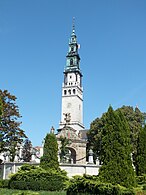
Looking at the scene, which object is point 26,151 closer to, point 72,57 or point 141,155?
point 141,155

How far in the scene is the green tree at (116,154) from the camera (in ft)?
43.8

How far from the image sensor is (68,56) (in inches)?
2857

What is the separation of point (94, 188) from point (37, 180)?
23.6ft

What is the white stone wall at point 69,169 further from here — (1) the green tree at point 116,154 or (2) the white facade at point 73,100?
(2) the white facade at point 73,100

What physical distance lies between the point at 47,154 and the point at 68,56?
52.6m

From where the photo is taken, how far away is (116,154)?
45.4ft

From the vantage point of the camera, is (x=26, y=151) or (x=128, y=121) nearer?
(x=128, y=121)

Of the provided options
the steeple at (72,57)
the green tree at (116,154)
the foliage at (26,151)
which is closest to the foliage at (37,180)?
the green tree at (116,154)

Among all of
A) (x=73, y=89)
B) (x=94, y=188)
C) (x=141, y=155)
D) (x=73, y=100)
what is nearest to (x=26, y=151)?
(x=141, y=155)

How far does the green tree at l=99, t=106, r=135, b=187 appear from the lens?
43.8 ft

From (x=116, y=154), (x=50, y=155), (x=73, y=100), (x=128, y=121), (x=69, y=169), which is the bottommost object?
(x=69, y=169)

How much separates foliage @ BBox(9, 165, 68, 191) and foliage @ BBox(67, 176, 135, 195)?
18.1ft

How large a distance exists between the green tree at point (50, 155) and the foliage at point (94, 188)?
10306mm

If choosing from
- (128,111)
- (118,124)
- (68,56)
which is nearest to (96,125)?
(128,111)
